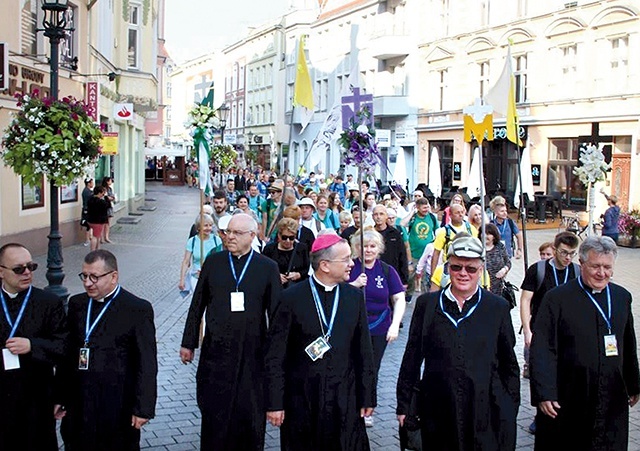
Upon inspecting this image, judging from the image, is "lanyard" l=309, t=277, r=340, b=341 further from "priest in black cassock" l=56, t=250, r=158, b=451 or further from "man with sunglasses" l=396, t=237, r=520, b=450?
"priest in black cassock" l=56, t=250, r=158, b=451

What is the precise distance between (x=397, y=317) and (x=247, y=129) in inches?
2854

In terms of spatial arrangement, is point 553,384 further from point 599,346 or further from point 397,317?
point 397,317

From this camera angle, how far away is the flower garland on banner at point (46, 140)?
33.3 feet

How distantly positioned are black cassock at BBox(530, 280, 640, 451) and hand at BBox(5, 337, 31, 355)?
3.15 metres

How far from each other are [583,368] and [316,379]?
1737 mm

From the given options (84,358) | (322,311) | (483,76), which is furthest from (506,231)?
(483,76)

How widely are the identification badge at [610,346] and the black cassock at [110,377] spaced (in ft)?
9.43

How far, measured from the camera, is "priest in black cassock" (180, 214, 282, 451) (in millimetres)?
5684

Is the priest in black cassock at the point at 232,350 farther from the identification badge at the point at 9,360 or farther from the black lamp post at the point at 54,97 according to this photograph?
the black lamp post at the point at 54,97

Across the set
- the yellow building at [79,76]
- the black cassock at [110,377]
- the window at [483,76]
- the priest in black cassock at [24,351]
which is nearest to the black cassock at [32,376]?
the priest in black cassock at [24,351]

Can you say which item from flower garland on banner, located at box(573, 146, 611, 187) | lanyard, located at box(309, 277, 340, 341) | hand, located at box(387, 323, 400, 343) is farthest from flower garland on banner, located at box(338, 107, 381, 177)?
flower garland on banner, located at box(573, 146, 611, 187)

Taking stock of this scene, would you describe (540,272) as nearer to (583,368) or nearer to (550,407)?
(583,368)

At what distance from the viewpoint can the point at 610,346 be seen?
5.09 m

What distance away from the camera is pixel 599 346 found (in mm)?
5090
